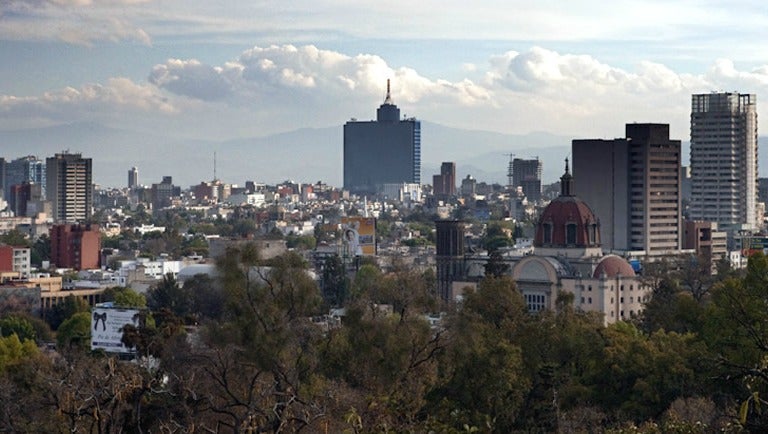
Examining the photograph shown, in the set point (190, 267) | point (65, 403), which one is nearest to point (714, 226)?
point (190, 267)

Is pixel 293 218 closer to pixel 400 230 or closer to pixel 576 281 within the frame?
pixel 400 230

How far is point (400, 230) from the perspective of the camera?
5822 inches

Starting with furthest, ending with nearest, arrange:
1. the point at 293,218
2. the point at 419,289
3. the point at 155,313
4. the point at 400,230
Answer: the point at 293,218 < the point at 400,230 < the point at 155,313 < the point at 419,289

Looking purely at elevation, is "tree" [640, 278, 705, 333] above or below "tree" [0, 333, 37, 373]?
above

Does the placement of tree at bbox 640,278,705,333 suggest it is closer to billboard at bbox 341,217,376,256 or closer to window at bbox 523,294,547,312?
window at bbox 523,294,547,312

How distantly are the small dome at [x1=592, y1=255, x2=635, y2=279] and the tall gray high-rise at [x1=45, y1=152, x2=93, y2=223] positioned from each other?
331 feet

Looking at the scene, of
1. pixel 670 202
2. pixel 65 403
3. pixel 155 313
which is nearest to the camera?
pixel 65 403

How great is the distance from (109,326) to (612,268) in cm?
2043

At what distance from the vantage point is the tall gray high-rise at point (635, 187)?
3425 inches

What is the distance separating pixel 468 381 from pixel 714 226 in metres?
67.6

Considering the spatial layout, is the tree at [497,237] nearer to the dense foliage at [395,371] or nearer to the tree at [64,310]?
the tree at [64,310]

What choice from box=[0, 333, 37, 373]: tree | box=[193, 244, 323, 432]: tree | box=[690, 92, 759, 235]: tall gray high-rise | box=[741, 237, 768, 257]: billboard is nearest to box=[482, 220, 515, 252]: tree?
box=[690, 92, 759, 235]: tall gray high-rise

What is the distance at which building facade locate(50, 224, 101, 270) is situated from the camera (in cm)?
10519

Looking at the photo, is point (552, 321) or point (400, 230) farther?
point (400, 230)
